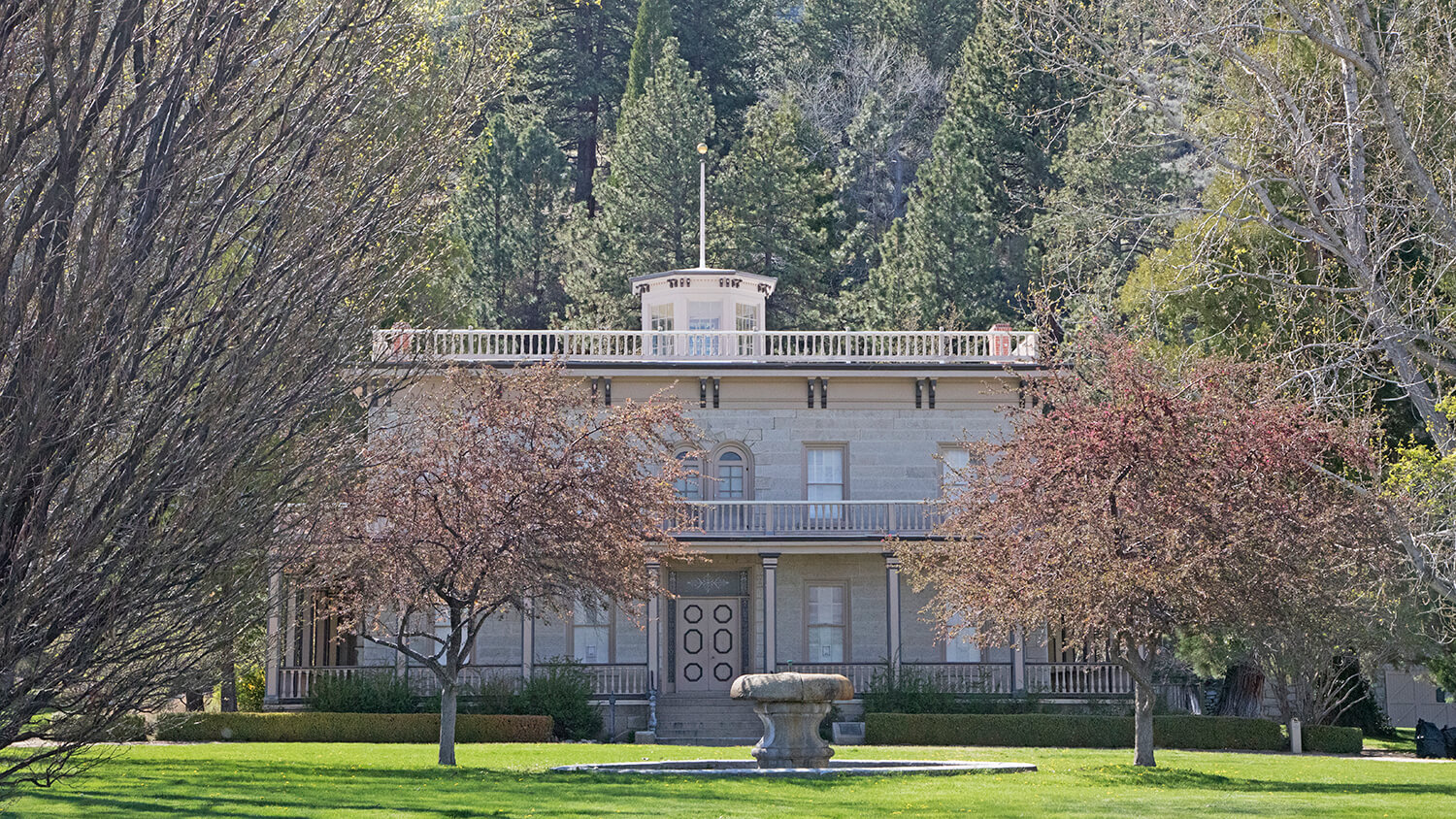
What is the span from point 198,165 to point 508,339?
2433cm

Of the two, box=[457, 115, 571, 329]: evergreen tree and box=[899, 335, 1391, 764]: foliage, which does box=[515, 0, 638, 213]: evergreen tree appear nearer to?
box=[457, 115, 571, 329]: evergreen tree

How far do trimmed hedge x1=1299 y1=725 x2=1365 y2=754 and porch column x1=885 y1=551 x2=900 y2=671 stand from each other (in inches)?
281

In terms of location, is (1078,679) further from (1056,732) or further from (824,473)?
(824,473)

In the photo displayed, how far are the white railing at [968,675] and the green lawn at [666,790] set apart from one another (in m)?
6.83

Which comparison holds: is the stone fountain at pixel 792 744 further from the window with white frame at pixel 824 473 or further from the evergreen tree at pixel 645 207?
the evergreen tree at pixel 645 207

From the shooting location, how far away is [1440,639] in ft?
82.2

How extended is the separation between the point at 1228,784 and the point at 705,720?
12.3 meters

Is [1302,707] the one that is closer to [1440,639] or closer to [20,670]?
[1440,639]

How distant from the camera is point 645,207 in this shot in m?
49.7

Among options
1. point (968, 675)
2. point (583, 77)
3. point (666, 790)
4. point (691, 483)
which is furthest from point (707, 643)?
point (583, 77)

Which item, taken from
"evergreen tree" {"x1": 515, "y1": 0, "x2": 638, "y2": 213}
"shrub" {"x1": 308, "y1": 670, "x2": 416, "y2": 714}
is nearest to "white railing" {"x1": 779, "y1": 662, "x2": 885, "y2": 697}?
"shrub" {"x1": 308, "y1": 670, "x2": 416, "y2": 714}

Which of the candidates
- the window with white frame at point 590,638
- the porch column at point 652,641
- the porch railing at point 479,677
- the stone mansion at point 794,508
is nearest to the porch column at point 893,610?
the stone mansion at point 794,508

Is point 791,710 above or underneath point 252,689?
above

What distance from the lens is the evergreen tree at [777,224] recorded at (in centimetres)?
4953
